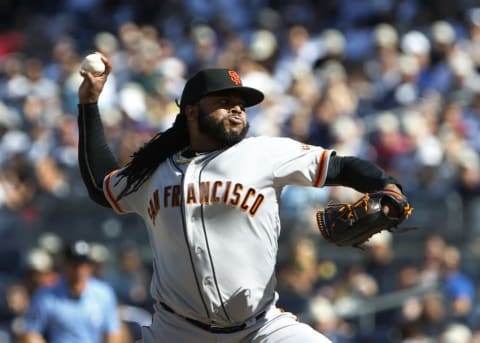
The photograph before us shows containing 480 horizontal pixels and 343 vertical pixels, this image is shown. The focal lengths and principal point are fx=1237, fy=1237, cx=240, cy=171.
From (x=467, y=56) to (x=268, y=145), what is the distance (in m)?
8.33

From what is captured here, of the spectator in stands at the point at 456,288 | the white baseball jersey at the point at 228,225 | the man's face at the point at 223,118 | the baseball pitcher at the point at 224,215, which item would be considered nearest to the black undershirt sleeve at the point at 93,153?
the baseball pitcher at the point at 224,215

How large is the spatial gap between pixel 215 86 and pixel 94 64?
2.34 ft

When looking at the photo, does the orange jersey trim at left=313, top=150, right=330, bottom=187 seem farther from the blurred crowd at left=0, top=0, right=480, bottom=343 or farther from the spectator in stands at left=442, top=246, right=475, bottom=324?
the spectator in stands at left=442, top=246, right=475, bottom=324

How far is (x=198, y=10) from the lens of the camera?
55.6ft

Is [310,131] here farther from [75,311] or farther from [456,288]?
[75,311]

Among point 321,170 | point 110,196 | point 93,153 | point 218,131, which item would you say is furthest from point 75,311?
point 321,170

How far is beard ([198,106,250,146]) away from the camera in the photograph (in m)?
5.22

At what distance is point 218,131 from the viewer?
5.23 meters

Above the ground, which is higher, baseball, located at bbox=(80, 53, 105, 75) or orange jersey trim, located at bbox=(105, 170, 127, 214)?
baseball, located at bbox=(80, 53, 105, 75)

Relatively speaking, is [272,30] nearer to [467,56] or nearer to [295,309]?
[467,56]

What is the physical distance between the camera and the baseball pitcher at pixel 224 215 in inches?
199

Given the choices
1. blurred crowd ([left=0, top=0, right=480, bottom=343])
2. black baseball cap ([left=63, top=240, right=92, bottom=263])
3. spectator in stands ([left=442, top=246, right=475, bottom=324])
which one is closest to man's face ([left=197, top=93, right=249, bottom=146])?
black baseball cap ([left=63, top=240, right=92, bottom=263])

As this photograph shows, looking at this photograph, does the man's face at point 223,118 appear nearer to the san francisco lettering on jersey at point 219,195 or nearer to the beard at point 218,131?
the beard at point 218,131

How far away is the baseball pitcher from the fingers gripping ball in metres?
0.07
